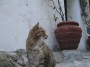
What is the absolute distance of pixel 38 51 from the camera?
5.93 meters

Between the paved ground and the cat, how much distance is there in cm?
235

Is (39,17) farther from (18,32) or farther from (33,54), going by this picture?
(33,54)

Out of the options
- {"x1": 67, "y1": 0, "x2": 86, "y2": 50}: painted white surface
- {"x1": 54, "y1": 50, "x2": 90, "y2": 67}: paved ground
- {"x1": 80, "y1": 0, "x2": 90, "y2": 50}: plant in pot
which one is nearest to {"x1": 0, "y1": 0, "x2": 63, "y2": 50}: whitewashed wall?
{"x1": 54, "y1": 50, "x2": 90, "y2": 67}: paved ground

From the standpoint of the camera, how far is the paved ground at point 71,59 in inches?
331

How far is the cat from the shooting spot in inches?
229

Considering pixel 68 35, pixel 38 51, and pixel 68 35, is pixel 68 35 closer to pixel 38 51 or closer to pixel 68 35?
pixel 68 35

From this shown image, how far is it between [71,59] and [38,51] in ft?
9.80

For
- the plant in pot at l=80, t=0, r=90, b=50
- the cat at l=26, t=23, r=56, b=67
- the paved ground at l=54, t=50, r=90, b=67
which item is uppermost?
the plant in pot at l=80, t=0, r=90, b=50

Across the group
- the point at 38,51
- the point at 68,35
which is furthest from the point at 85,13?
the point at 38,51

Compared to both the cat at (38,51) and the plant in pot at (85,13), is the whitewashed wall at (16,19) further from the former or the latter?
the plant in pot at (85,13)

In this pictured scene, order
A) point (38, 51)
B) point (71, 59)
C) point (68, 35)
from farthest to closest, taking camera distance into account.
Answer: point (68, 35) < point (71, 59) < point (38, 51)

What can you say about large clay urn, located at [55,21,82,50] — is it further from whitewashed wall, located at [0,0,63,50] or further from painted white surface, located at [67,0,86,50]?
painted white surface, located at [67,0,86,50]

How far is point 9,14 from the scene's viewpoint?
26.4 feet

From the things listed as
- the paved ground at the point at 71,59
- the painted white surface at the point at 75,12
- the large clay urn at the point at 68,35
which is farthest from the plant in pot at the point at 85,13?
the paved ground at the point at 71,59
